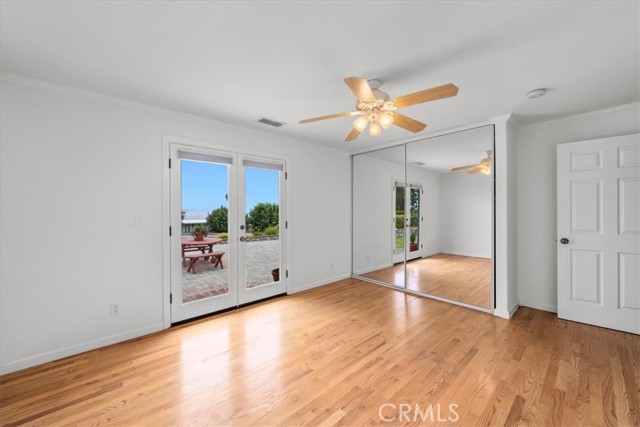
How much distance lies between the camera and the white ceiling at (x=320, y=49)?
1536mm

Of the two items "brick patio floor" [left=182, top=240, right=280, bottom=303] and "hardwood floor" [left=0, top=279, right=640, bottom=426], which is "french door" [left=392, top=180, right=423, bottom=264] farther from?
"brick patio floor" [left=182, top=240, right=280, bottom=303]

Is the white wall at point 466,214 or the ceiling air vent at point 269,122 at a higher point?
the ceiling air vent at point 269,122

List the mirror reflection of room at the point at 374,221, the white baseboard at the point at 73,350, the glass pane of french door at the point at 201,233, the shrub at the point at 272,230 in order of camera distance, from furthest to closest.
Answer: the mirror reflection of room at the point at 374,221 < the shrub at the point at 272,230 < the glass pane of french door at the point at 201,233 < the white baseboard at the point at 73,350

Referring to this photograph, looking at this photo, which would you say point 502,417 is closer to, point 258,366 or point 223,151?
point 258,366

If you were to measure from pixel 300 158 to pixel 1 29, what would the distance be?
3.19 meters

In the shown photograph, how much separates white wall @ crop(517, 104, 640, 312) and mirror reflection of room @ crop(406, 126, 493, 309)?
67 cm

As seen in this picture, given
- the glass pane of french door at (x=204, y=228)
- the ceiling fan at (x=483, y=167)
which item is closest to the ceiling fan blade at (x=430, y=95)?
the ceiling fan at (x=483, y=167)

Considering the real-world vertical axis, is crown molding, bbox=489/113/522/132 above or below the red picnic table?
above

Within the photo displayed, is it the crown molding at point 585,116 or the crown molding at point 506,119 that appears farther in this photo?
the crown molding at point 506,119

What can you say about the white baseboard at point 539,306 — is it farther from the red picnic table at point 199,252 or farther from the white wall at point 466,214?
the red picnic table at point 199,252

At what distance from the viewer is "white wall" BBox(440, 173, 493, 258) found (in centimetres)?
344

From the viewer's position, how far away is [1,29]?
1.67m

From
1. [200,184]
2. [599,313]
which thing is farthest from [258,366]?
[599,313]

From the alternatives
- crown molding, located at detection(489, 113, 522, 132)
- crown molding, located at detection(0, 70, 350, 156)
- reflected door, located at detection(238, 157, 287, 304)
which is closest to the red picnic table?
reflected door, located at detection(238, 157, 287, 304)
